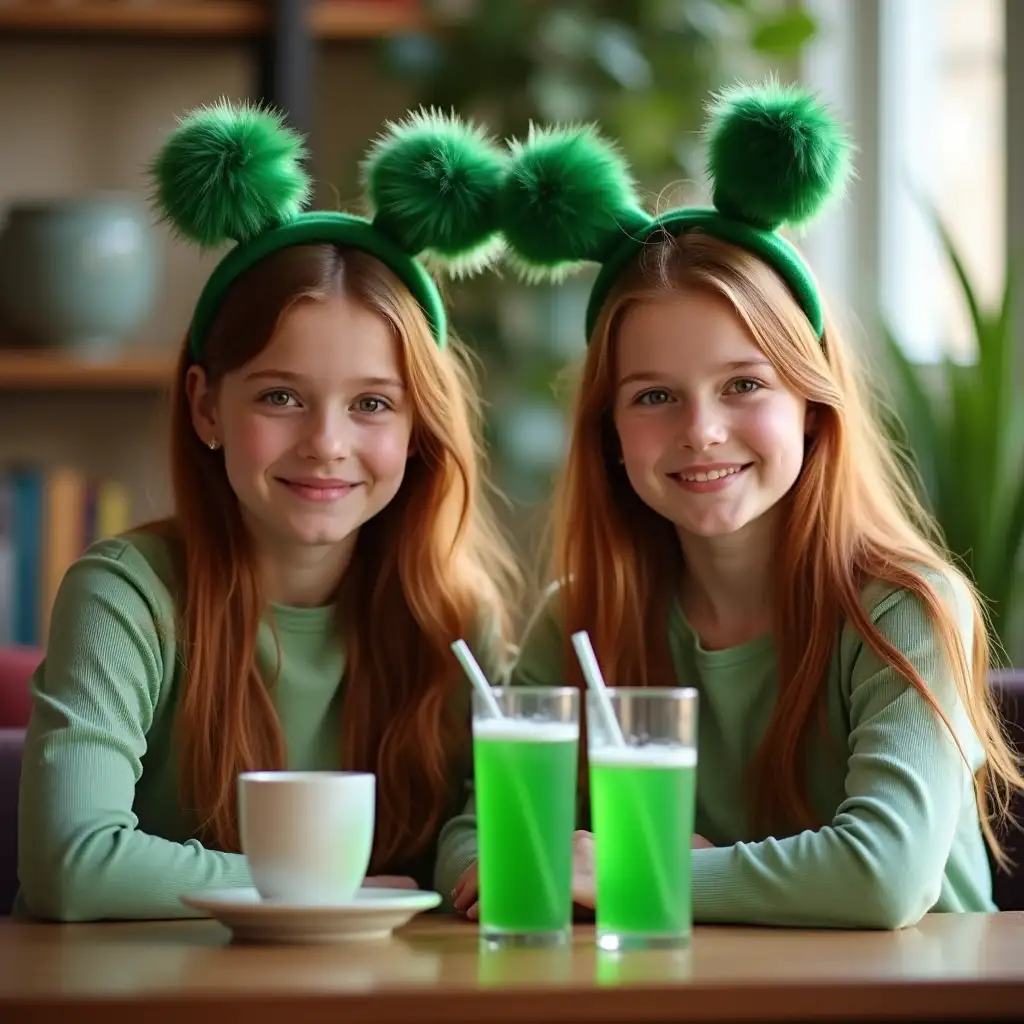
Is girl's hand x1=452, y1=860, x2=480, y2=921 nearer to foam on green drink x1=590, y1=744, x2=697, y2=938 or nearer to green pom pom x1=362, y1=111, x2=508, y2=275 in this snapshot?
foam on green drink x1=590, y1=744, x2=697, y2=938

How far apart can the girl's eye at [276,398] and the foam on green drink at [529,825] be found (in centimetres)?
63

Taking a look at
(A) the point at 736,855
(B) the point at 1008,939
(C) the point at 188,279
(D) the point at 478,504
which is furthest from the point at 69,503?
(B) the point at 1008,939

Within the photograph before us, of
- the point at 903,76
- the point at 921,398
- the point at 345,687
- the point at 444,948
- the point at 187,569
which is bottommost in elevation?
the point at 444,948

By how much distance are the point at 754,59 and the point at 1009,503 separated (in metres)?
1.12

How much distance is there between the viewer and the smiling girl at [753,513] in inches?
63.9

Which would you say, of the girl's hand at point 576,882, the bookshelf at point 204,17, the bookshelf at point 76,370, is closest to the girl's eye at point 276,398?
the girl's hand at point 576,882

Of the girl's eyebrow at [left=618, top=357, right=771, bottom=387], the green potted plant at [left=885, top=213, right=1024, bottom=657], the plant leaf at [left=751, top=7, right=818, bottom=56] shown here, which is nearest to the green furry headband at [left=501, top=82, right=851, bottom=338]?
the girl's eyebrow at [left=618, top=357, right=771, bottom=387]

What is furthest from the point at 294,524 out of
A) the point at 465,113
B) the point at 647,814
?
the point at 465,113

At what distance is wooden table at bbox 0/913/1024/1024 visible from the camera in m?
0.98

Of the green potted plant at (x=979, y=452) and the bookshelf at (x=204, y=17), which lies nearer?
the green potted plant at (x=979, y=452)

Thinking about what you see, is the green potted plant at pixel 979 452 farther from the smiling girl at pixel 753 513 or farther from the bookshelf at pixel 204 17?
the bookshelf at pixel 204 17

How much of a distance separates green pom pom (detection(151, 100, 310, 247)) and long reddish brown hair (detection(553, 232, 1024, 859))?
35 cm

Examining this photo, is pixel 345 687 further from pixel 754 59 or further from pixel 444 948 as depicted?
pixel 754 59

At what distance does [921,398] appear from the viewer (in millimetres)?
Answer: 2652
